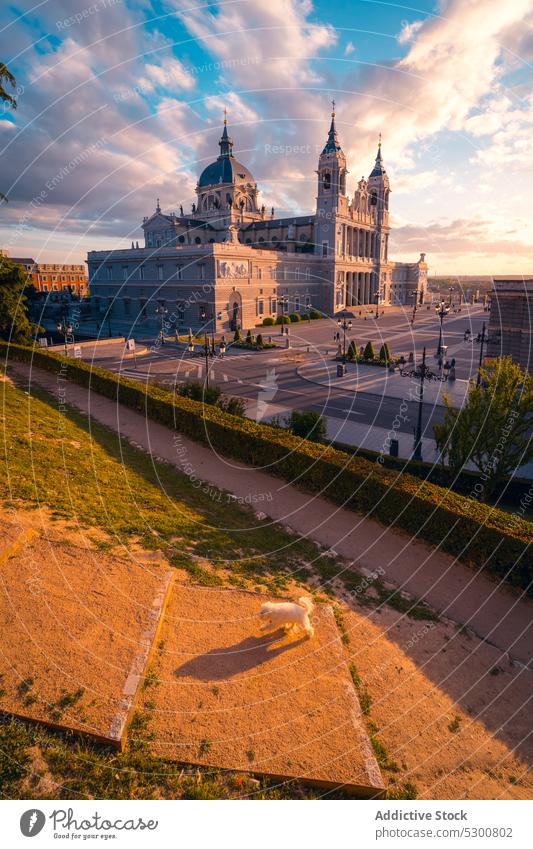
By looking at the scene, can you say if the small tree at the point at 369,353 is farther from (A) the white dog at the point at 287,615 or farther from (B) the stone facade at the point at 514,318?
(A) the white dog at the point at 287,615

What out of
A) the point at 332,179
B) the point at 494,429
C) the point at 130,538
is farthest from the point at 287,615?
the point at 332,179

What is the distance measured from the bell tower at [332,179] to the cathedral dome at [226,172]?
15715 millimetres

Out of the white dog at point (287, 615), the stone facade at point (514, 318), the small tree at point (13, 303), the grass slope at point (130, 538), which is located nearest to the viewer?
the grass slope at point (130, 538)

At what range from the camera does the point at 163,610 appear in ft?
29.6

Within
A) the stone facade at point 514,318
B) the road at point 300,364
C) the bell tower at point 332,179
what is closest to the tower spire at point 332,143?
the bell tower at point 332,179

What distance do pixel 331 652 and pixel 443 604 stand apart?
3820mm

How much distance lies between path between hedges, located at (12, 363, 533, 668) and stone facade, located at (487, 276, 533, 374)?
1984 cm

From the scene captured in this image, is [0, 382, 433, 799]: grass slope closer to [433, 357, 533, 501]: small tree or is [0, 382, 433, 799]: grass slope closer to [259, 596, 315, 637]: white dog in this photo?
[259, 596, 315, 637]: white dog

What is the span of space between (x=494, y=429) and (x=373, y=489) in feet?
17.4

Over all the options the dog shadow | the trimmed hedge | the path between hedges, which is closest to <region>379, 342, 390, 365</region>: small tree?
the trimmed hedge

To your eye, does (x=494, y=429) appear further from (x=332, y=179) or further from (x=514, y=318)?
(x=332, y=179)

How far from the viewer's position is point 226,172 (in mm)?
84000

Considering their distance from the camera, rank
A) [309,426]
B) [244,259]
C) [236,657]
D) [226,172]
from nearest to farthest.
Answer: [236,657], [309,426], [244,259], [226,172]

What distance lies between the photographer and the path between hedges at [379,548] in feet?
34.5
